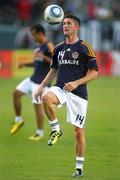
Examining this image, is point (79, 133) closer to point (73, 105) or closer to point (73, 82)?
point (73, 105)

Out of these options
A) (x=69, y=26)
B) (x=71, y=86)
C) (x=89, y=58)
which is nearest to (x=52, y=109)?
(x=71, y=86)

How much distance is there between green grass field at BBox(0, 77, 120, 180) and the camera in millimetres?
12020

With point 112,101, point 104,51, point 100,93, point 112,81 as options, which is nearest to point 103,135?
point 112,101

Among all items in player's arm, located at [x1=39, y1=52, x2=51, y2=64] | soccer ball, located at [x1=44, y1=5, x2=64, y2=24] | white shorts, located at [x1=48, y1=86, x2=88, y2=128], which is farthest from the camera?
player's arm, located at [x1=39, y1=52, x2=51, y2=64]

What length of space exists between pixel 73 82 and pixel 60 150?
3126 mm

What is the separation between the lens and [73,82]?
11.7 metres

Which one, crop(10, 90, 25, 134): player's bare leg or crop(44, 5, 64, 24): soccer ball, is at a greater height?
crop(44, 5, 64, 24): soccer ball

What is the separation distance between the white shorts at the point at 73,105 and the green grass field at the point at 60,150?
0.87 meters

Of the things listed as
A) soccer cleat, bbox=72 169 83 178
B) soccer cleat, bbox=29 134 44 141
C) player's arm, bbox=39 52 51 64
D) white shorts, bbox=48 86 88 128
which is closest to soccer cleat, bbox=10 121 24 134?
soccer cleat, bbox=29 134 44 141

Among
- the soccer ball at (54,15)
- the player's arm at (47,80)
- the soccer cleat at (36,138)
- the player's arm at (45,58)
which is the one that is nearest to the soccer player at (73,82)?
the player's arm at (47,80)

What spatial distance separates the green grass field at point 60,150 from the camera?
12.0m

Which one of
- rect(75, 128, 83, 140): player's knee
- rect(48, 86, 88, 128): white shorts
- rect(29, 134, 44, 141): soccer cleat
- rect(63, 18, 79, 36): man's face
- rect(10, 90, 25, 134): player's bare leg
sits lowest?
rect(29, 134, 44, 141): soccer cleat

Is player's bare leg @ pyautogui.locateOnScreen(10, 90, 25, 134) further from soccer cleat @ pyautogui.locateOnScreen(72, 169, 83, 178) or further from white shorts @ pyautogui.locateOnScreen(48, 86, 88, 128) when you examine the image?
soccer cleat @ pyautogui.locateOnScreen(72, 169, 83, 178)

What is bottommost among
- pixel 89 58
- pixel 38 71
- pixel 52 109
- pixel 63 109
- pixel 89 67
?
pixel 63 109
